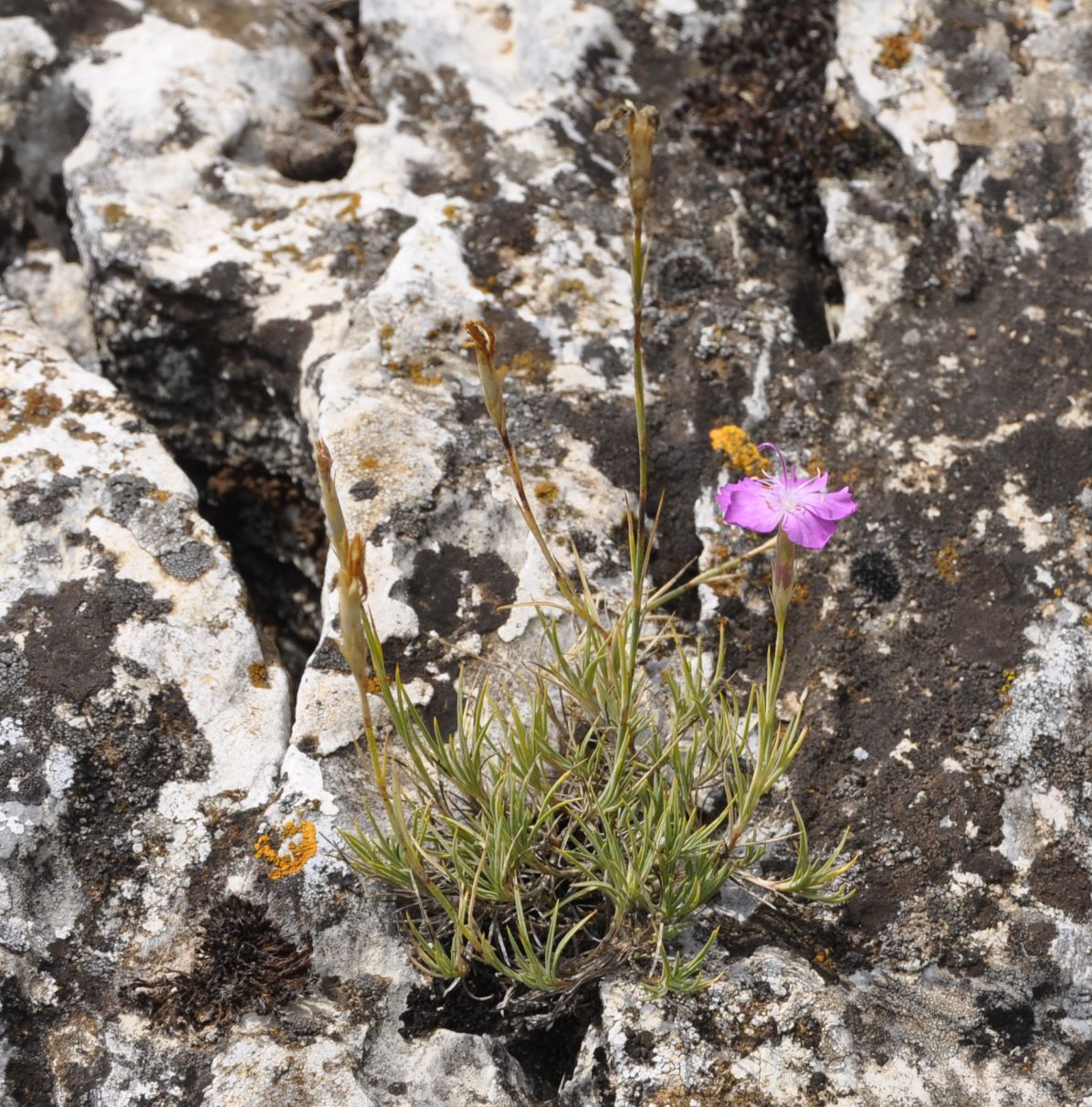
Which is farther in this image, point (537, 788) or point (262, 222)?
point (262, 222)

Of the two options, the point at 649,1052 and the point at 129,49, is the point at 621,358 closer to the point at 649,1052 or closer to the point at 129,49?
the point at 649,1052

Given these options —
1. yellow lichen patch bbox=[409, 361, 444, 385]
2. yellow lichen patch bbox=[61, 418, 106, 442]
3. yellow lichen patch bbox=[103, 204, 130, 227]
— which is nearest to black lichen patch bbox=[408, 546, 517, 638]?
yellow lichen patch bbox=[409, 361, 444, 385]

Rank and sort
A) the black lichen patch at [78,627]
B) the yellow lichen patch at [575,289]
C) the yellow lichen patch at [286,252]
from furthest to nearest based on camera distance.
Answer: the yellow lichen patch at [286,252] → the yellow lichen patch at [575,289] → the black lichen patch at [78,627]

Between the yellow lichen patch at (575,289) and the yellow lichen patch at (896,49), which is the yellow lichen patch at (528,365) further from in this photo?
the yellow lichen patch at (896,49)

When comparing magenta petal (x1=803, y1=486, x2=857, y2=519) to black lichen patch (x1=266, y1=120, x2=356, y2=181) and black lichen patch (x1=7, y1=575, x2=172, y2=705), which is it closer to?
black lichen patch (x1=7, y1=575, x2=172, y2=705)

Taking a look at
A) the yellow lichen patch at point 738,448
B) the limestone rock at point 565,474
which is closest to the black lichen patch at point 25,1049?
the limestone rock at point 565,474

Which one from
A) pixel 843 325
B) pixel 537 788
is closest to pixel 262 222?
pixel 843 325

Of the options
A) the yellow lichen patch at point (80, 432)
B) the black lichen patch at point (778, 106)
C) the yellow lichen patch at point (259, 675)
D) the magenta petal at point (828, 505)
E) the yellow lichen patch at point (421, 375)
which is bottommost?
the yellow lichen patch at point (259, 675)
